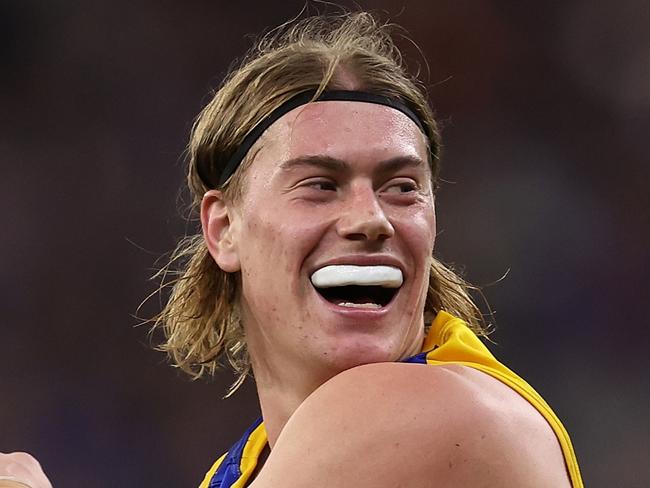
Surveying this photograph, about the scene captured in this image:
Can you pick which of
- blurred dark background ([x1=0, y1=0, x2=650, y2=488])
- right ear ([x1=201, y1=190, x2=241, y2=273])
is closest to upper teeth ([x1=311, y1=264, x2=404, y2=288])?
right ear ([x1=201, y1=190, x2=241, y2=273])

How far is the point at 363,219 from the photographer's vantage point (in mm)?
1909

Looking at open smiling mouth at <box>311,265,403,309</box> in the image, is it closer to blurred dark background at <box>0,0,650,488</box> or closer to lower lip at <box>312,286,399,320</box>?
lower lip at <box>312,286,399,320</box>

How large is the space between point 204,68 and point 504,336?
5.22ft

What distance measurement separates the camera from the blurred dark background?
158 inches

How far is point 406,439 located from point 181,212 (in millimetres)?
2505

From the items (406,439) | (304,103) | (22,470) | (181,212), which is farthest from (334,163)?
(181,212)

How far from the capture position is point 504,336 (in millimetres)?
4109

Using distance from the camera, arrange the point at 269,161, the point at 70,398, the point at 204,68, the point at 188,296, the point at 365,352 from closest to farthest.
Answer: the point at 365,352
the point at 269,161
the point at 188,296
the point at 70,398
the point at 204,68

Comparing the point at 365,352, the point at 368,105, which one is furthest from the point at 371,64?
the point at 365,352

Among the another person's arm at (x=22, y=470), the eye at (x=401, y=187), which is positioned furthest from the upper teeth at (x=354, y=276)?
the another person's arm at (x=22, y=470)

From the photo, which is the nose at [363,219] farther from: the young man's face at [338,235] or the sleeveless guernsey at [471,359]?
the sleeveless guernsey at [471,359]

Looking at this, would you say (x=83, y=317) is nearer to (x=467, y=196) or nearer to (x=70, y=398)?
(x=70, y=398)

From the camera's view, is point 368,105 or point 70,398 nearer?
point 368,105

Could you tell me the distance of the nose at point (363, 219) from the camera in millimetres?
1905
